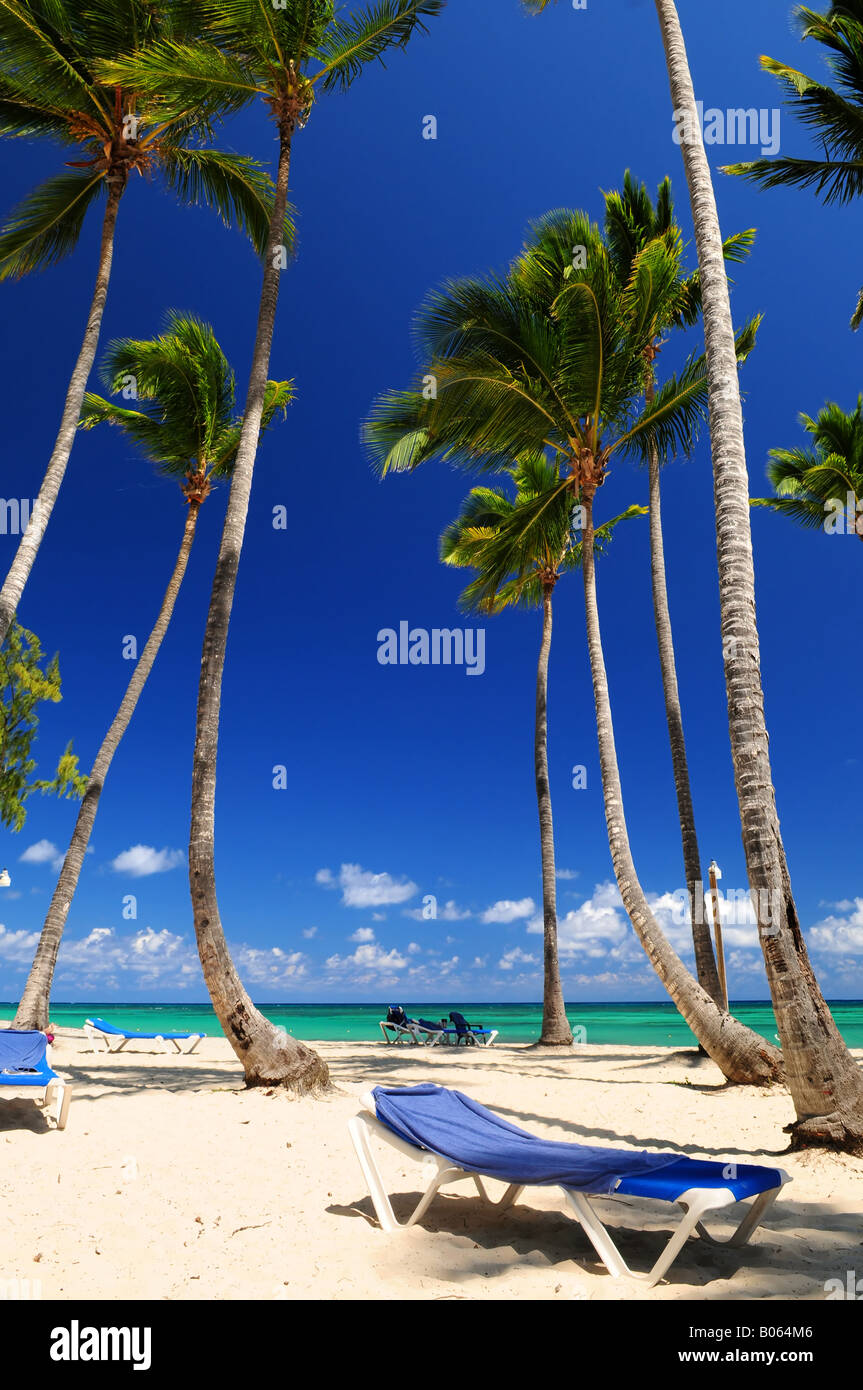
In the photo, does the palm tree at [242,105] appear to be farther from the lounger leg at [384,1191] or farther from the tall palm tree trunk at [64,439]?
the lounger leg at [384,1191]

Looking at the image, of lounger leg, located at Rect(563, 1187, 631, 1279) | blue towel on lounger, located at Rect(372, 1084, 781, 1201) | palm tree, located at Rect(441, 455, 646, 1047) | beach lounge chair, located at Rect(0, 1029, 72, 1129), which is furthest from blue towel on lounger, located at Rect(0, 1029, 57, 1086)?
palm tree, located at Rect(441, 455, 646, 1047)

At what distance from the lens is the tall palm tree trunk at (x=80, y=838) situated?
10828 mm

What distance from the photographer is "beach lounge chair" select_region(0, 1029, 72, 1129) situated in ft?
20.1

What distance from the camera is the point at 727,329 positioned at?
696 cm

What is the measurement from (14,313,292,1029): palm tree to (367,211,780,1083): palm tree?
13.3 ft

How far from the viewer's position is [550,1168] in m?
3.54

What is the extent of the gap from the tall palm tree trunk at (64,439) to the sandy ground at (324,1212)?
17.0 feet

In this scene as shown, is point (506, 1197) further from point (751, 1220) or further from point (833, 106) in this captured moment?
point (833, 106)

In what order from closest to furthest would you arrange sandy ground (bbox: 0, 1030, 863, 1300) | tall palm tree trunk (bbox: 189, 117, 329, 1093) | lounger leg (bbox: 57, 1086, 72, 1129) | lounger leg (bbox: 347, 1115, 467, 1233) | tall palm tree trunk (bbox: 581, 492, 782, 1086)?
sandy ground (bbox: 0, 1030, 863, 1300) < lounger leg (bbox: 347, 1115, 467, 1233) < lounger leg (bbox: 57, 1086, 72, 1129) < tall palm tree trunk (bbox: 189, 117, 329, 1093) < tall palm tree trunk (bbox: 581, 492, 782, 1086)

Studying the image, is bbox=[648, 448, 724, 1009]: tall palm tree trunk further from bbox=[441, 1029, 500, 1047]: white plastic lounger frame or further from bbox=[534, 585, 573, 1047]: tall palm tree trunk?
bbox=[441, 1029, 500, 1047]: white plastic lounger frame
